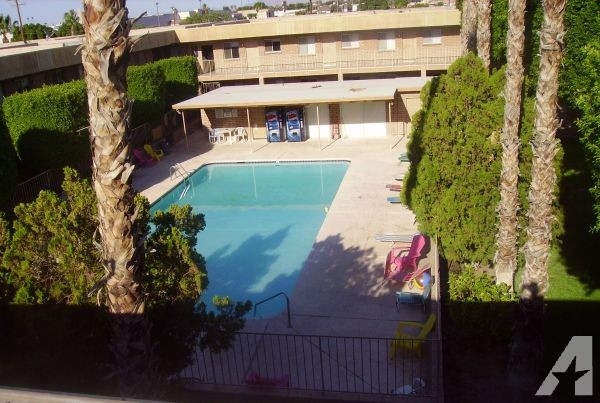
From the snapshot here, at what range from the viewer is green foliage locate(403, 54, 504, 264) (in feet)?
41.7

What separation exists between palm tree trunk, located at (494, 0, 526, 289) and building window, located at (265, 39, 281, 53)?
24507 mm

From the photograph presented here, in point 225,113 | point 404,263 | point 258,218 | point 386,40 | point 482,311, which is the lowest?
point 258,218

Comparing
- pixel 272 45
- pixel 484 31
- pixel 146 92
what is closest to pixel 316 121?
pixel 272 45

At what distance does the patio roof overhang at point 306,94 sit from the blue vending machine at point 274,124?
1.12 m

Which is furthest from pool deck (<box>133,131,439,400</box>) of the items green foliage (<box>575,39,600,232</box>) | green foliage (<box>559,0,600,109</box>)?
green foliage (<box>559,0,600,109</box>)

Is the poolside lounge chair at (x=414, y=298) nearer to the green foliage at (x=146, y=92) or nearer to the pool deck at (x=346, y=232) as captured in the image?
the pool deck at (x=346, y=232)

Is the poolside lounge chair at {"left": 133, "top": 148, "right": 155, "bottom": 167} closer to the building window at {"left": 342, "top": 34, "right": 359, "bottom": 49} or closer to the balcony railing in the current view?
the balcony railing

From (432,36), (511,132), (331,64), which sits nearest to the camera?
(511,132)

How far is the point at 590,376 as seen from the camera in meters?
9.98

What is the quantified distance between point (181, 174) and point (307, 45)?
43.5 feet

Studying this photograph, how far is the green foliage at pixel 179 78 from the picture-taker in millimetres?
30875

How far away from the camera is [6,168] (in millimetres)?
15883

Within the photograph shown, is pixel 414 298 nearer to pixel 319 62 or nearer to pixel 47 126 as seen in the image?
pixel 47 126

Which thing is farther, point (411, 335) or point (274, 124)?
point (274, 124)
